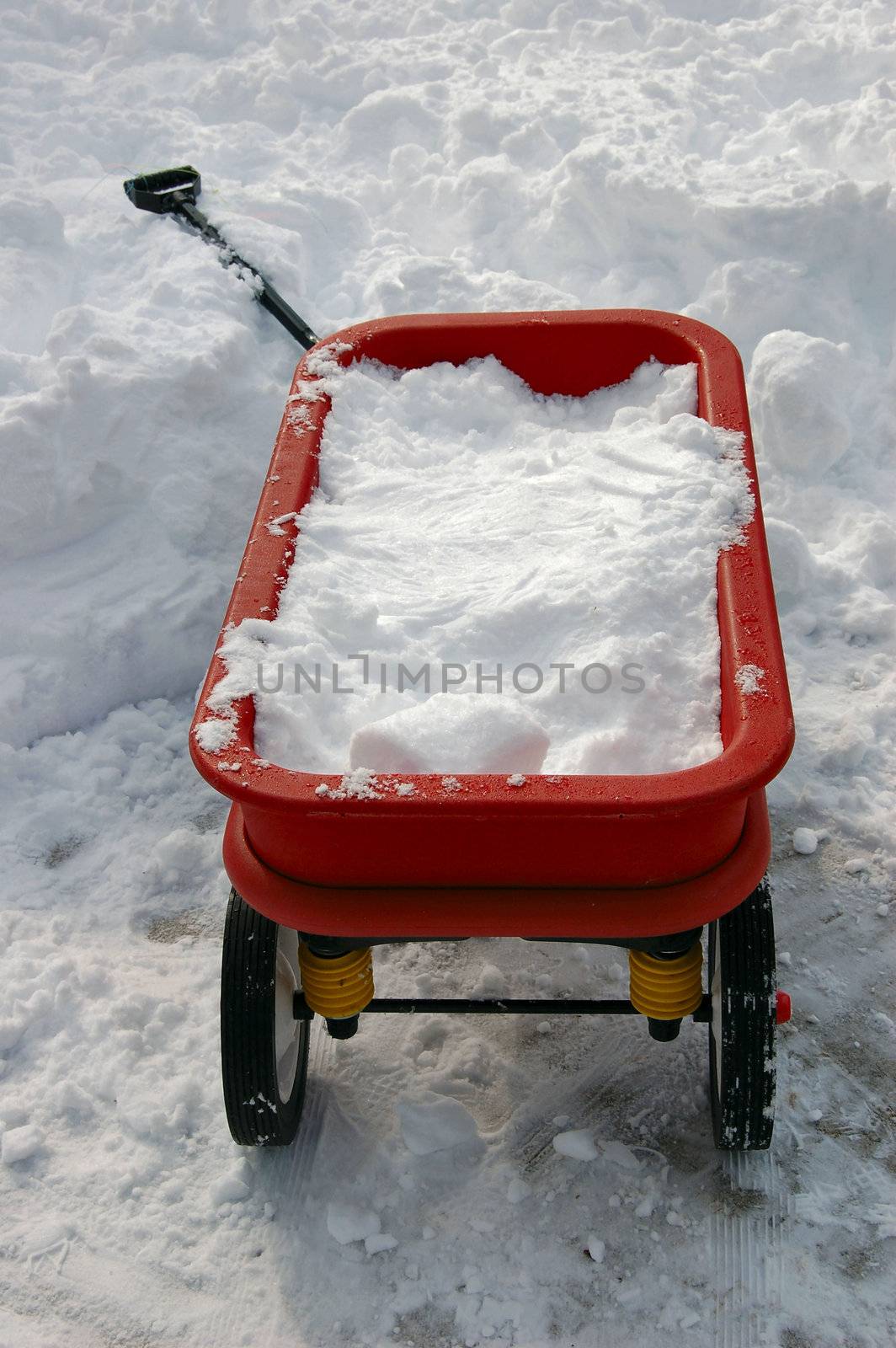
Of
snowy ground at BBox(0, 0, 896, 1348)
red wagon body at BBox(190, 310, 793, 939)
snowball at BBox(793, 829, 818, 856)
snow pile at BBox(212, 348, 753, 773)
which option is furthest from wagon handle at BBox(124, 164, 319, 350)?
snowball at BBox(793, 829, 818, 856)

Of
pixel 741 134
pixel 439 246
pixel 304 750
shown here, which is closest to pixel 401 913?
pixel 304 750

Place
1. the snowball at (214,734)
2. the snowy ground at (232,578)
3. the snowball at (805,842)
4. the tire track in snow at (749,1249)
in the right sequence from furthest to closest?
the snowball at (805,842)
the snowy ground at (232,578)
the tire track in snow at (749,1249)
the snowball at (214,734)

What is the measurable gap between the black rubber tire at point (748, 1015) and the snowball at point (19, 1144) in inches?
51.6

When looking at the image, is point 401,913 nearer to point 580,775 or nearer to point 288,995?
point 580,775

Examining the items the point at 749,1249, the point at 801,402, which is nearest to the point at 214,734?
the point at 749,1249

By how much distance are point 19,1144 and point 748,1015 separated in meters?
1.40

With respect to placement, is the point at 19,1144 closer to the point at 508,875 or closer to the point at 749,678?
the point at 508,875

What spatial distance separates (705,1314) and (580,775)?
3.46 ft

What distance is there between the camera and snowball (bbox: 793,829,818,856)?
283 cm

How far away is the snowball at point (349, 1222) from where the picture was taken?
2.19 m

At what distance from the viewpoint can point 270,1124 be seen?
87.0 inches

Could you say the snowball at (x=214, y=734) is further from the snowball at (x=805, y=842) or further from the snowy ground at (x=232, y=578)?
the snowball at (x=805, y=842)

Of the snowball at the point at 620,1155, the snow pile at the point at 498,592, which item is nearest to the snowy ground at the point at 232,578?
the snowball at the point at 620,1155

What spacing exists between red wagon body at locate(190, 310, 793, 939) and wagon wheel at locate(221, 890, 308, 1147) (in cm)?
25
